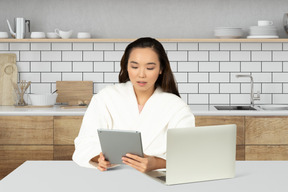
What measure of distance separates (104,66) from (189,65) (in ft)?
2.69

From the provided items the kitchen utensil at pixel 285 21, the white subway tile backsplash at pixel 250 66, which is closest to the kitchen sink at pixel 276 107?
the white subway tile backsplash at pixel 250 66

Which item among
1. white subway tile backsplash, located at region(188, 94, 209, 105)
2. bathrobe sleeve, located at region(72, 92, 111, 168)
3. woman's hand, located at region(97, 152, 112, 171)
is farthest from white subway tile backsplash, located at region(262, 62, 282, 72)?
woman's hand, located at region(97, 152, 112, 171)

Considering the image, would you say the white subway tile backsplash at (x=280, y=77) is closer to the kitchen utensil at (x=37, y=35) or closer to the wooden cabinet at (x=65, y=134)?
the wooden cabinet at (x=65, y=134)

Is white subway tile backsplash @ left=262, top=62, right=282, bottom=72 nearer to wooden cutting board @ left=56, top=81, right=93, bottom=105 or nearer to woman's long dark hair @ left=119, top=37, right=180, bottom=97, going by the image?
wooden cutting board @ left=56, top=81, right=93, bottom=105

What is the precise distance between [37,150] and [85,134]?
1627mm

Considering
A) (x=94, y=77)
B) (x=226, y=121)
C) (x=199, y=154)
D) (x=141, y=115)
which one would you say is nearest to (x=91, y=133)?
(x=141, y=115)

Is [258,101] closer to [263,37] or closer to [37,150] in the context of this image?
[263,37]

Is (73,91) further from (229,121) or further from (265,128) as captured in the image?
(265,128)

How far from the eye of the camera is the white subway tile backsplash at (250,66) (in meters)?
4.45

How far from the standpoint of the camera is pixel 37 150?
3.87 m

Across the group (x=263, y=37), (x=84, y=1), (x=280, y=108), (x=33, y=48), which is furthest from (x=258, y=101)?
(x=33, y=48)

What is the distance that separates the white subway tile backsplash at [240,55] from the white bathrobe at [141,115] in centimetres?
204

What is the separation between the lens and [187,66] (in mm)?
4457

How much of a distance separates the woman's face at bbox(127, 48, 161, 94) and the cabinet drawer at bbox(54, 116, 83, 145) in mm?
1483
